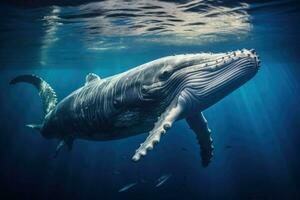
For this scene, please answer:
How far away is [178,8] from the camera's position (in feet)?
53.0

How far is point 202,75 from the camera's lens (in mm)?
6988

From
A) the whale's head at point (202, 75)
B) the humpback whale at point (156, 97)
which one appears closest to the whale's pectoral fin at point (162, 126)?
the humpback whale at point (156, 97)

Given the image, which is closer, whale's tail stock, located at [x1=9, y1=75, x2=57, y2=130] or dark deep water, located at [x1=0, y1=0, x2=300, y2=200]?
whale's tail stock, located at [x1=9, y1=75, x2=57, y2=130]

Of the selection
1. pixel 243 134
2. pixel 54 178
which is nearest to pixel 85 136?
pixel 54 178

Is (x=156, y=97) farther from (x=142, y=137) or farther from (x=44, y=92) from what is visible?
(x=142, y=137)

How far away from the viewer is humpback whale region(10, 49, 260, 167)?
6.61m

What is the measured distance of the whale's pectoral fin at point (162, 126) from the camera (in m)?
6.02

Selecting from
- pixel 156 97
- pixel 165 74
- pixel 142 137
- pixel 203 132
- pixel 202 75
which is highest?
pixel 202 75

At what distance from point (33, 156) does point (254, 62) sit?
32.5 metres

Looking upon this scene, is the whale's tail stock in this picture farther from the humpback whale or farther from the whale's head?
the whale's head

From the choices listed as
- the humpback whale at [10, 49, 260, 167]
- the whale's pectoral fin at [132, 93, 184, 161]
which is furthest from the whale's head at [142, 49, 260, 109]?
the whale's pectoral fin at [132, 93, 184, 161]

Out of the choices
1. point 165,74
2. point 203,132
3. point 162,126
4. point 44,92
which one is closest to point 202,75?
point 165,74

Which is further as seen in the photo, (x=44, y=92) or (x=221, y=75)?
(x=44, y=92)

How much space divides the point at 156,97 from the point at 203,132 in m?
2.42
